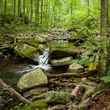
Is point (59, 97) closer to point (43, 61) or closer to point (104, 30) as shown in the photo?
point (104, 30)

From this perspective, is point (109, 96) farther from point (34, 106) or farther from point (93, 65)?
point (93, 65)

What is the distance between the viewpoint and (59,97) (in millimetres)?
6359

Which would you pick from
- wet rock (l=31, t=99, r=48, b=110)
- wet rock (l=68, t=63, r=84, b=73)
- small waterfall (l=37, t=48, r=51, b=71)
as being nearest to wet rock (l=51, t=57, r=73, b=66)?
small waterfall (l=37, t=48, r=51, b=71)

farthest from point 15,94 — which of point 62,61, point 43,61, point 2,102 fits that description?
point 43,61

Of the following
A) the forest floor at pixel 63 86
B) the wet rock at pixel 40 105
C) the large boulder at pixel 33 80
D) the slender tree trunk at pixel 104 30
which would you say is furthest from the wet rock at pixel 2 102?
the slender tree trunk at pixel 104 30

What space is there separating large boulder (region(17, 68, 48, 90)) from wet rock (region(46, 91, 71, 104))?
106 cm

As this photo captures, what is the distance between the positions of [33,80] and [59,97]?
1532 millimetres

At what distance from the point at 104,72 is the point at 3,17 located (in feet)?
67.7

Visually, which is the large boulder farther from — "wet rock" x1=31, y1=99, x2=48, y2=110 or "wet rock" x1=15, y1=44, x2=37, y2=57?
"wet rock" x1=15, y1=44, x2=37, y2=57

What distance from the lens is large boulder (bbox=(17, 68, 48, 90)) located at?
25.0 feet

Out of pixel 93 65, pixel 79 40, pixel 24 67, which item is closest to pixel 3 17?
pixel 79 40

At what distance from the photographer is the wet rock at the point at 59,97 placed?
6243 millimetres

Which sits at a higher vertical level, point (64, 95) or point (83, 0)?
point (83, 0)

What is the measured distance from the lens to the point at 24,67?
37.7 ft
